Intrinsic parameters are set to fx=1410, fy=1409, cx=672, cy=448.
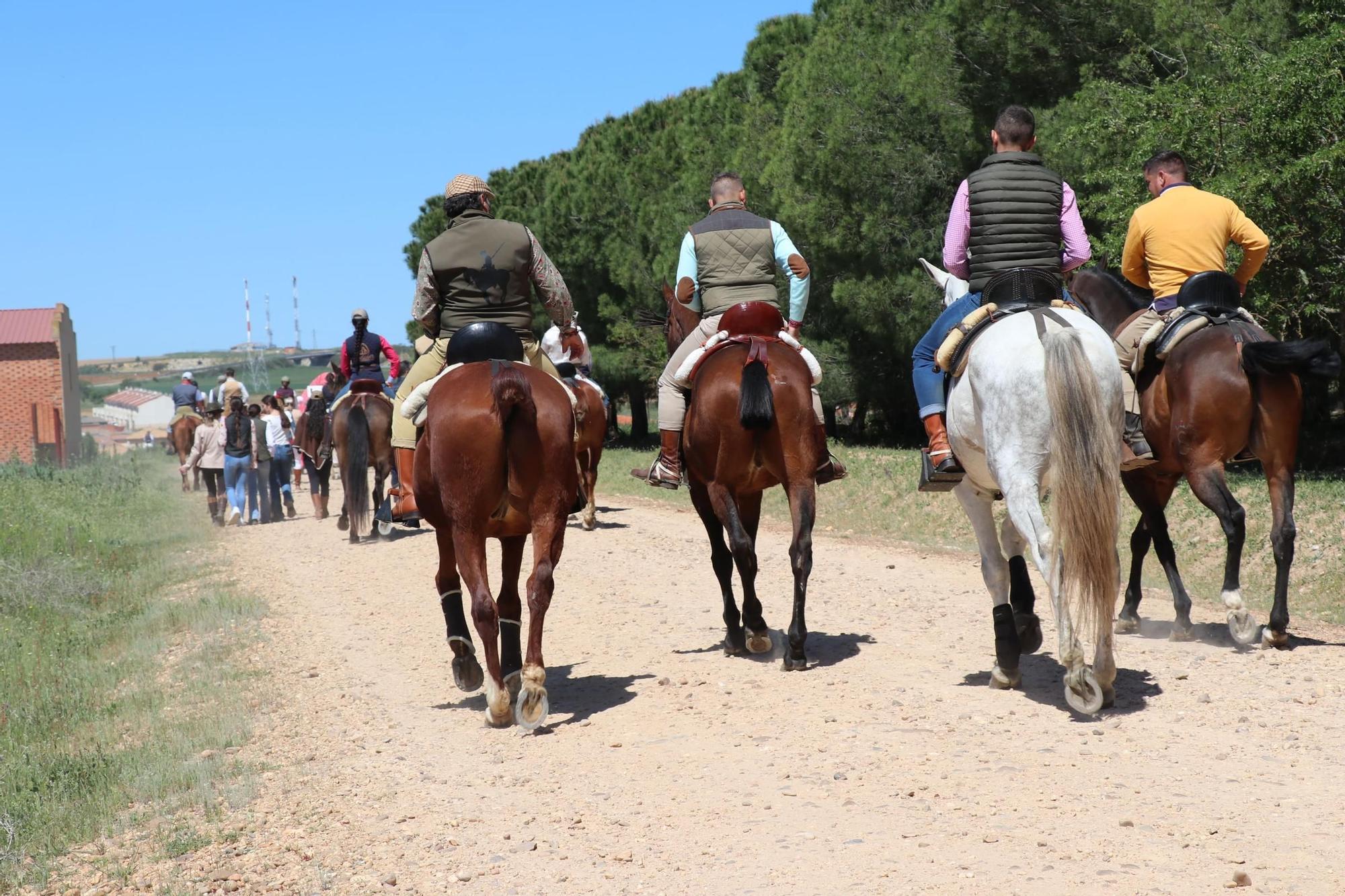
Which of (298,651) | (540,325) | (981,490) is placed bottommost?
(298,651)

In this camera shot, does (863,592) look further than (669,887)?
Yes

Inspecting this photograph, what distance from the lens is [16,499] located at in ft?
82.0

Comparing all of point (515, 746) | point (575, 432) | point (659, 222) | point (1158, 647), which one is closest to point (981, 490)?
point (1158, 647)

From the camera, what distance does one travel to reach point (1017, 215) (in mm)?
7703

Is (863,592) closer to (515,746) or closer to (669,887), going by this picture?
(515,746)

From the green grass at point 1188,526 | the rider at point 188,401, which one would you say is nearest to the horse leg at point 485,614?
the green grass at point 1188,526

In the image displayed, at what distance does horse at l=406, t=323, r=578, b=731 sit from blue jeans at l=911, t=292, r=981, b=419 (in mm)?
2074

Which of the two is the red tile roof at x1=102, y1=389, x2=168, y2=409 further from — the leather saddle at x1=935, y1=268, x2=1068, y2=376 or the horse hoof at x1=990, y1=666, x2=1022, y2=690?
the horse hoof at x1=990, y1=666, x2=1022, y2=690

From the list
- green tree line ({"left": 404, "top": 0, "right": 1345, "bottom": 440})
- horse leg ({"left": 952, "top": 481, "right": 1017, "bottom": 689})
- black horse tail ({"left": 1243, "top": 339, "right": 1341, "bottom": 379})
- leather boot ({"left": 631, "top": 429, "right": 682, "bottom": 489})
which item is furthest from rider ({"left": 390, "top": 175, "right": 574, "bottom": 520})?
black horse tail ({"left": 1243, "top": 339, "right": 1341, "bottom": 379})

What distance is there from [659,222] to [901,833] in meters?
30.4

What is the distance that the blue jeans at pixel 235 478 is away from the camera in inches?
938

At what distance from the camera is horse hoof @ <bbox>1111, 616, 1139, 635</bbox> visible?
976 cm

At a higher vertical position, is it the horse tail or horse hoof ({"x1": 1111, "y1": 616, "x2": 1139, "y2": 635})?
the horse tail

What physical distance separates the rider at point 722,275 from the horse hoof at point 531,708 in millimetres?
2041
